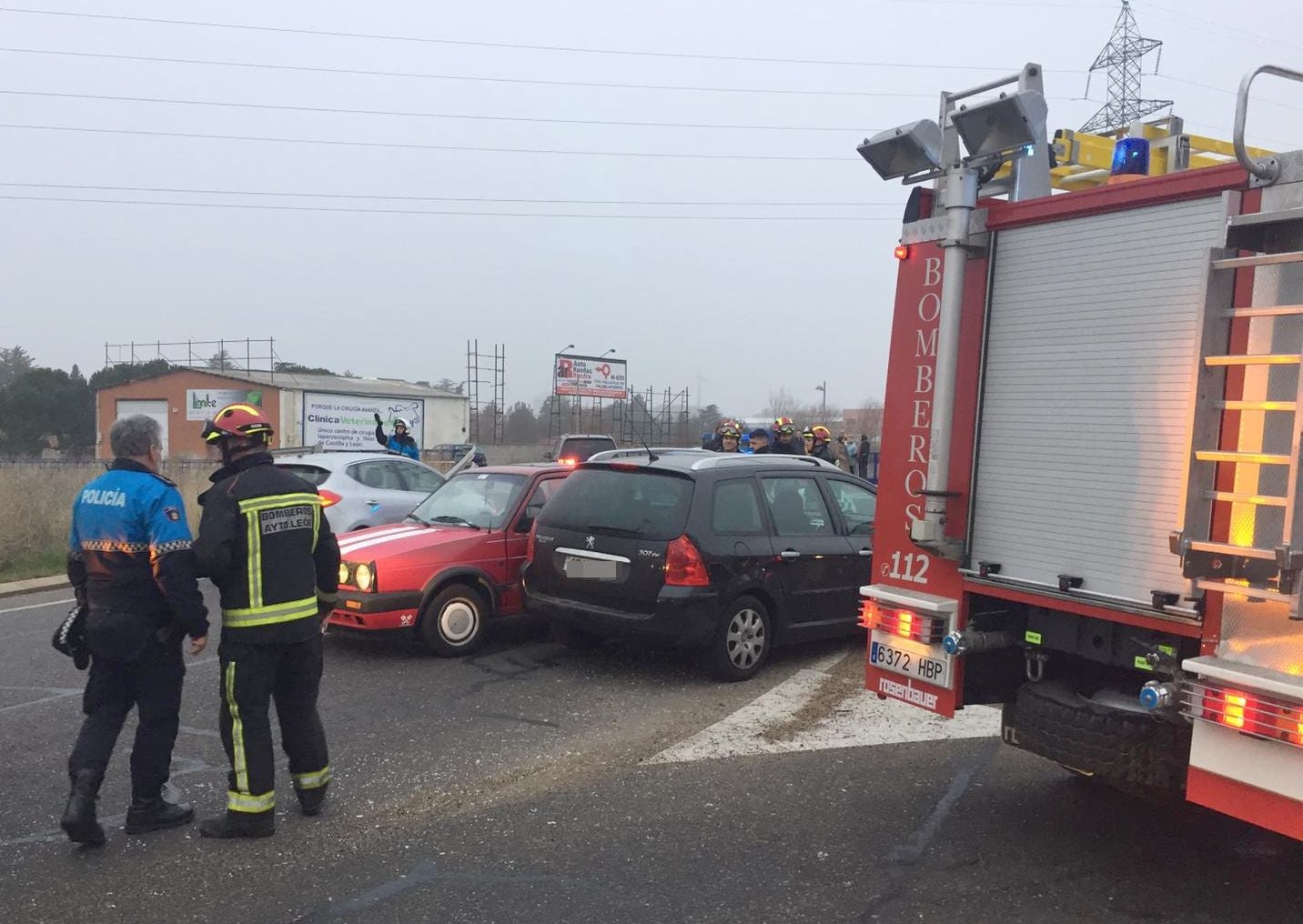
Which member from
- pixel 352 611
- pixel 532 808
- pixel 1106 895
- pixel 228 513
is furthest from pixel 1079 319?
pixel 352 611

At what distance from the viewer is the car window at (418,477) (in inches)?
471

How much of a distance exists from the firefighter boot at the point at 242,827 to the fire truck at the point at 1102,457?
2.72m

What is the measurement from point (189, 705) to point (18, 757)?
1.09m

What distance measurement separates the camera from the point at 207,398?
4788cm

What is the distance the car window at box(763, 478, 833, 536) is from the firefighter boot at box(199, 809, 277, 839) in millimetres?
4060

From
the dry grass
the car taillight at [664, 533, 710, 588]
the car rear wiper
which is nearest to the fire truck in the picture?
the car taillight at [664, 533, 710, 588]

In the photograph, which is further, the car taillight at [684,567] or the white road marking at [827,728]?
the car taillight at [684,567]

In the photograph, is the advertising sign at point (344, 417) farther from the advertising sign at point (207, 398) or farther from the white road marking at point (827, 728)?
the white road marking at point (827, 728)

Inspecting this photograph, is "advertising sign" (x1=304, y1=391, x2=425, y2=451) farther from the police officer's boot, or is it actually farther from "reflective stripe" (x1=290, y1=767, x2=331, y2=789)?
the police officer's boot

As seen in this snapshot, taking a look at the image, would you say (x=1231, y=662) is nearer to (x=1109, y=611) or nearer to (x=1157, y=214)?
(x=1109, y=611)

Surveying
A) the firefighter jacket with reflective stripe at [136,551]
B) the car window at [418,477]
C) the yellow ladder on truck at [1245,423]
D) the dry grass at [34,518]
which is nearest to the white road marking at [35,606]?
the dry grass at [34,518]

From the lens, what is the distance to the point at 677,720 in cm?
609

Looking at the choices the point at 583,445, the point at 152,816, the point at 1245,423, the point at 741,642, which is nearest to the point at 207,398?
the point at 583,445

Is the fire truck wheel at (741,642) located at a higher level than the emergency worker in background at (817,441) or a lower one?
lower
